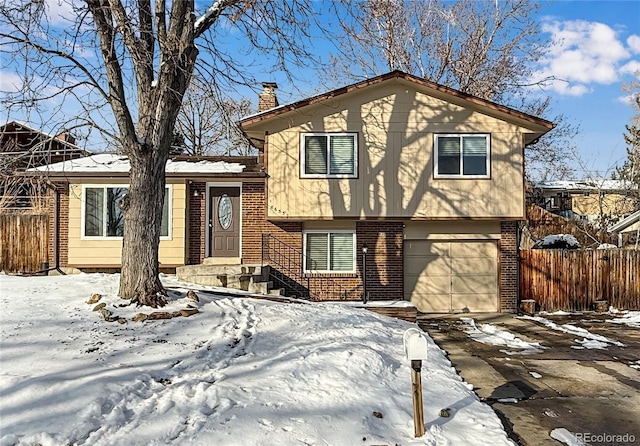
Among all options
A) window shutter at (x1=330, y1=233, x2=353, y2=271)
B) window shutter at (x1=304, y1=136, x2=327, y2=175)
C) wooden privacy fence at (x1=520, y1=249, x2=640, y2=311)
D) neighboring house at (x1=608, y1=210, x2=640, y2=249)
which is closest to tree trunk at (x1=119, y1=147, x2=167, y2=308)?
window shutter at (x1=304, y1=136, x2=327, y2=175)

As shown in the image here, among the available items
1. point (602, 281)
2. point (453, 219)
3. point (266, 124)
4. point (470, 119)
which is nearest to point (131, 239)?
point (266, 124)

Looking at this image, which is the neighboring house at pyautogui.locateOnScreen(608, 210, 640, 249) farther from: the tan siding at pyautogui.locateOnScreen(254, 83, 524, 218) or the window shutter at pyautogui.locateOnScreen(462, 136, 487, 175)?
the window shutter at pyautogui.locateOnScreen(462, 136, 487, 175)

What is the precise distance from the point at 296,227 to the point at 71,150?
20.5 ft

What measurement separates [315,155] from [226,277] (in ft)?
14.1

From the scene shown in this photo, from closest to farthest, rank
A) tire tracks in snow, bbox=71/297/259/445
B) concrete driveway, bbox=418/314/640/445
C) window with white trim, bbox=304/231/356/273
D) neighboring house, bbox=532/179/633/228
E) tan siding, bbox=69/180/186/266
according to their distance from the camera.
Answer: tire tracks in snow, bbox=71/297/259/445, concrete driveway, bbox=418/314/640/445, tan siding, bbox=69/180/186/266, window with white trim, bbox=304/231/356/273, neighboring house, bbox=532/179/633/228

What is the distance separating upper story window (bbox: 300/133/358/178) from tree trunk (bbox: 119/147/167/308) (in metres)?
6.25

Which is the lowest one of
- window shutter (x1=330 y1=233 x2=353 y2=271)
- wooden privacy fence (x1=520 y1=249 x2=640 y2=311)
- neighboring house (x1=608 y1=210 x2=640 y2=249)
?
wooden privacy fence (x1=520 y1=249 x2=640 y2=311)

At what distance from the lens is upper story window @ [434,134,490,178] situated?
1378 cm

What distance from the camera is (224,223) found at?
576 inches

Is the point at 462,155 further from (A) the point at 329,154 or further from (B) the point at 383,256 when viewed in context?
(A) the point at 329,154

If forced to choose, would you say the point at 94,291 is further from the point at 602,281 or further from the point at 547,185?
the point at 547,185

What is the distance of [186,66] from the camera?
26.9ft

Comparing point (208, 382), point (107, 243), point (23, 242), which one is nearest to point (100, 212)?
point (107, 243)

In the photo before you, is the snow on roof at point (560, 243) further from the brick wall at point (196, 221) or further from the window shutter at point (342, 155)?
the brick wall at point (196, 221)
